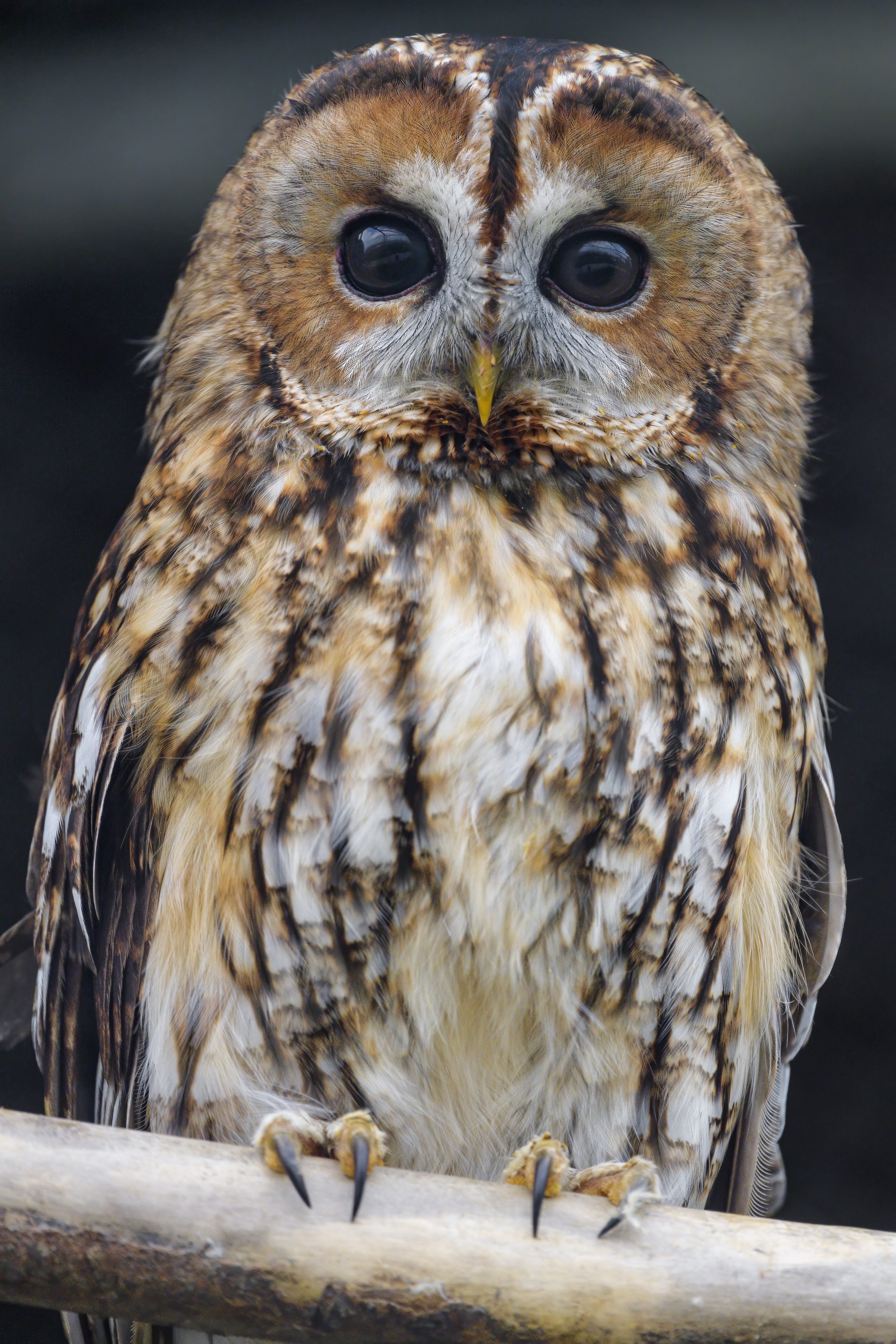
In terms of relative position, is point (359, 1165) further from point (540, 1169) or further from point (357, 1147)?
point (540, 1169)

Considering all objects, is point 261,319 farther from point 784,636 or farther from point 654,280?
point 784,636

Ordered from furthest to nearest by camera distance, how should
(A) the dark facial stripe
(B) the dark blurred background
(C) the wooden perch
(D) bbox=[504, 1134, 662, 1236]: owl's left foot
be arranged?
1. (B) the dark blurred background
2. (A) the dark facial stripe
3. (D) bbox=[504, 1134, 662, 1236]: owl's left foot
4. (C) the wooden perch

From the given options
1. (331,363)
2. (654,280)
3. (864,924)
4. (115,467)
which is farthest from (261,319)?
(864,924)

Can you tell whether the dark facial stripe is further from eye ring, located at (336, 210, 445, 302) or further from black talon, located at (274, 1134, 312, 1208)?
black talon, located at (274, 1134, 312, 1208)

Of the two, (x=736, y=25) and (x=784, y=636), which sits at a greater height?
(x=736, y=25)

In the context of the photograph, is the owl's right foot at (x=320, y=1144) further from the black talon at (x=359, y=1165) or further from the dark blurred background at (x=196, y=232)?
the dark blurred background at (x=196, y=232)

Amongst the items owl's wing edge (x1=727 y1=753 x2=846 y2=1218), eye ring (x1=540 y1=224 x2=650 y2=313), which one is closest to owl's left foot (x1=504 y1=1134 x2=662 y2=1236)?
owl's wing edge (x1=727 y1=753 x2=846 y2=1218)

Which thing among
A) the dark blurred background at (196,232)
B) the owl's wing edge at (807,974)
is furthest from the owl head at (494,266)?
the owl's wing edge at (807,974)

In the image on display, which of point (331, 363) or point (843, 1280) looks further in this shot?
point (331, 363)
